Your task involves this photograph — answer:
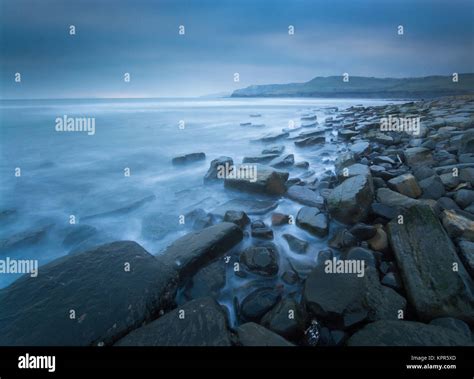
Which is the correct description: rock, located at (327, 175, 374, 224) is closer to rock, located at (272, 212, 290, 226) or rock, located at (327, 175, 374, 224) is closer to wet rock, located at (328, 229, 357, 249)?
wet rock, located at (328, 229, 357, 249)

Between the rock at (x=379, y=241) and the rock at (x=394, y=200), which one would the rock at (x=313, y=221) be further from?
the rock at (x=394, y=200)

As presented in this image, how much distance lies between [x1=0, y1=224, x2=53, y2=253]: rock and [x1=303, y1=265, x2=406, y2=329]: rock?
15.2ft

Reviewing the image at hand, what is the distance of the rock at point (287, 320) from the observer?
7.83ft

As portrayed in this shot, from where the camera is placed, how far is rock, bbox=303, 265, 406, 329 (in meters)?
2.45

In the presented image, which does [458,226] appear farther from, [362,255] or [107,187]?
Result: [107,187]

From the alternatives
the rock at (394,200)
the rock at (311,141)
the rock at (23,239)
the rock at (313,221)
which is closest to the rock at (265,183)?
the rock at (313,221)

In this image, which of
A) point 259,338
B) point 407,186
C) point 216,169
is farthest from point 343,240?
point 216,169

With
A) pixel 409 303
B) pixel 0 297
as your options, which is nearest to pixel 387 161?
pixel 409 303

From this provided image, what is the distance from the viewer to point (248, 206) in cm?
501

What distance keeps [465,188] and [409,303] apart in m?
2.74

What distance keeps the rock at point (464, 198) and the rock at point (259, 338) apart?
348 cm

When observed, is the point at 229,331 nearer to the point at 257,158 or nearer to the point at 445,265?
the point at 445,265

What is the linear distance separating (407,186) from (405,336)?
9.40 ft

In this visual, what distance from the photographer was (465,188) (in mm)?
4090
